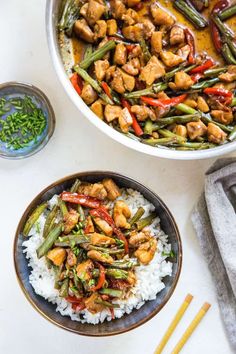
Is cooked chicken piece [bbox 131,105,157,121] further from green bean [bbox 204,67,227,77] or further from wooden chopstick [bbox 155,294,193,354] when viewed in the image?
wooden chopstick [bbox 155,294,193,354]

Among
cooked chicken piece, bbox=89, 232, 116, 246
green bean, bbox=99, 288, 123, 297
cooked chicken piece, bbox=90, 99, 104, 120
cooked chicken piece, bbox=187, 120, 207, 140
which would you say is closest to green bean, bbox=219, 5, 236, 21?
cooked chicken piece, bbox=187, 120, 207, 140

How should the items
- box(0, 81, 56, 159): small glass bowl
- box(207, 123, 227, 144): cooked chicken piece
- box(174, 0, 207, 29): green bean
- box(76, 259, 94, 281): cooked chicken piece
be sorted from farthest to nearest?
1. box(0, 81, 56, 159): small glass bowl
2. box(174, 0, 207, 29): green bean
3. box(207, 123, 227, 144): cooked chicken piece
4. box(76, 259, 94, 281): cooked chicken piece

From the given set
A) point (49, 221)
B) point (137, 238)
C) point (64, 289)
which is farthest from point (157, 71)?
point (64, 289)

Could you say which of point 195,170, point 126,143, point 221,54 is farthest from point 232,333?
point 221,54

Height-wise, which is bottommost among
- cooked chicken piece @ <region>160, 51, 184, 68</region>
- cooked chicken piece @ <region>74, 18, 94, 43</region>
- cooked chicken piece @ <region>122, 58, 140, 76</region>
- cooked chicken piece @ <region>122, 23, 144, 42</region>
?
cooked chicken piece @ <region>122, 58, 140, 76</region>

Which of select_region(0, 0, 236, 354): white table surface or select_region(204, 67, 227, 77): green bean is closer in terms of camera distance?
select_region(204, 67, 227, 77): green bean

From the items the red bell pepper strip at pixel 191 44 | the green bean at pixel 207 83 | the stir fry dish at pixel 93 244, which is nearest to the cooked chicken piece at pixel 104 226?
the stir fry dish at pixel 93 244
